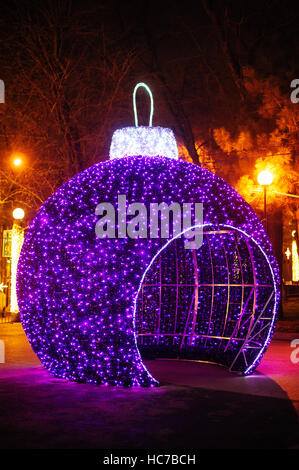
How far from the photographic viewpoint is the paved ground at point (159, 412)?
5.44 metres

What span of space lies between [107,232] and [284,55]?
12469 millimetres

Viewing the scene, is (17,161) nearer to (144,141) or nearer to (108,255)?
(144,141)

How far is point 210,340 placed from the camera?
11.9 metres

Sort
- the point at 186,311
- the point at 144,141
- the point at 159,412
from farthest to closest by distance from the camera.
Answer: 1. the point at 186,311
2. the point at 144,141
3. the point at 159,412

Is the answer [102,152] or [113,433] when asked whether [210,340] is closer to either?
[113,433]

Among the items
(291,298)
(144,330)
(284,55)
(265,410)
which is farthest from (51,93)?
(291,298)

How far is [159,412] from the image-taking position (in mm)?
6562

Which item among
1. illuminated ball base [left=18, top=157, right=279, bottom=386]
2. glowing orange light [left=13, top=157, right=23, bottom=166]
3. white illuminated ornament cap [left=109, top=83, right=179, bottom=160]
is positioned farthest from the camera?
glowing orange light [left=13, top=157, right=23, bottom=166]

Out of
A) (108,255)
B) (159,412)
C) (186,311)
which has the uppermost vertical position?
(108,255)

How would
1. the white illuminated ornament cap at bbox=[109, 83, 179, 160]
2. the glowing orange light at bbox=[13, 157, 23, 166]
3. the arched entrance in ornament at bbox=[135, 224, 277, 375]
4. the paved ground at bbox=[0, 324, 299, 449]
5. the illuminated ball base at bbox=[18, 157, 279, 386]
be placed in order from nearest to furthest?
1. the paved ground at bbox=[0, 324, 299, 449]
2. the illuminated ball base at bbox=[18, 157, 279, 386]
3. the white illuminated ornament cap at bbox=[109, 83, 179, 160]
4. the arched entrance in ornament at bbox=[135, 224, 277, 375]
5. the glowing orange light at bbox=[13, 157, 23, 166]

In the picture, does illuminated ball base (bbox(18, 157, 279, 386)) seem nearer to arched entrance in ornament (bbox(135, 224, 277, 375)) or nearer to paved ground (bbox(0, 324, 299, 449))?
paved ground (bbox(0, 324, 299, 449))

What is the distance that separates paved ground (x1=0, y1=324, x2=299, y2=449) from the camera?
5.44 meters

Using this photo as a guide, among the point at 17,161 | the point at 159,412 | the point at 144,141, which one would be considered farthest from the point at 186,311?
the point at 17,161

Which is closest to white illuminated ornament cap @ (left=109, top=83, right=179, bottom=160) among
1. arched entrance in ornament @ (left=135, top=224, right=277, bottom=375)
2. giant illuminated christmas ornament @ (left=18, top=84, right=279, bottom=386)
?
giant illuminated christmas ornament @ (left=18, top=84, right=279, bottom=386)
